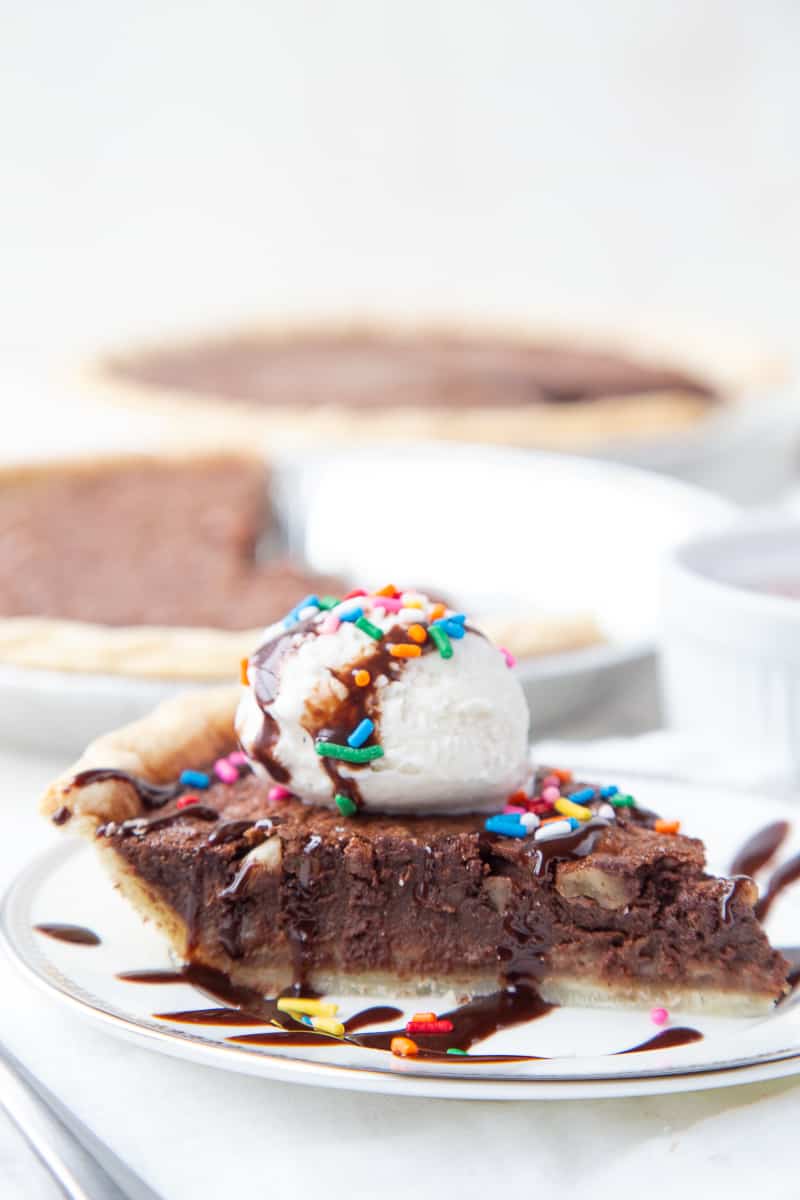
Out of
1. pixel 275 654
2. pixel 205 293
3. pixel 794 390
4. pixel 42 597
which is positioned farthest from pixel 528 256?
pixel 275 654

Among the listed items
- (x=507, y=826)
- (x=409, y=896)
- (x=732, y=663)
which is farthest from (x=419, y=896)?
(x=732, y=663)

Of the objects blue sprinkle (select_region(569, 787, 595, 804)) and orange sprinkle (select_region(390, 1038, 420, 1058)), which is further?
blue sprinkle (select_region(569, 787, 595, 804))

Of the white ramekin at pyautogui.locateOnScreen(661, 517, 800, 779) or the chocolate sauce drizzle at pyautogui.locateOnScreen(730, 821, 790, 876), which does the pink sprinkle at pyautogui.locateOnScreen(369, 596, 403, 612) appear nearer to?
the chocolate sauce drizzle at pyautogui.locateOnScreen(730, 821, 790, 876)

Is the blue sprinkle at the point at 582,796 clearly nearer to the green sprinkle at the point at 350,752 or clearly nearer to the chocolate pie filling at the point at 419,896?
the chocolate pie filling at the point at 419,896

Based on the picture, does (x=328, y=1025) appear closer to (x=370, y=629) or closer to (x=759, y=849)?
(x=370, y=629)

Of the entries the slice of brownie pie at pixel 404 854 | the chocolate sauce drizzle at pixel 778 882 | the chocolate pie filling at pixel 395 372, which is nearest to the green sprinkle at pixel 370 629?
the slice of brownie pie at pixel 404 854

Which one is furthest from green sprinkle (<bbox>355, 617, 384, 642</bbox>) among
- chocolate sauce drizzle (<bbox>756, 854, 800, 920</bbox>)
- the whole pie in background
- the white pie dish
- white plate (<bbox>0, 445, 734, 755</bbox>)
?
the whole pie in background

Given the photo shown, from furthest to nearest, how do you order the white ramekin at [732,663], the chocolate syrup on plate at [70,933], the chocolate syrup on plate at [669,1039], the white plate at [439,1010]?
the white ramekin at [732,663] → the chocolate syrup on plate at [70,933] → the chocolate syrup on plate at [669,1039] → the white plate at [439,1010]
